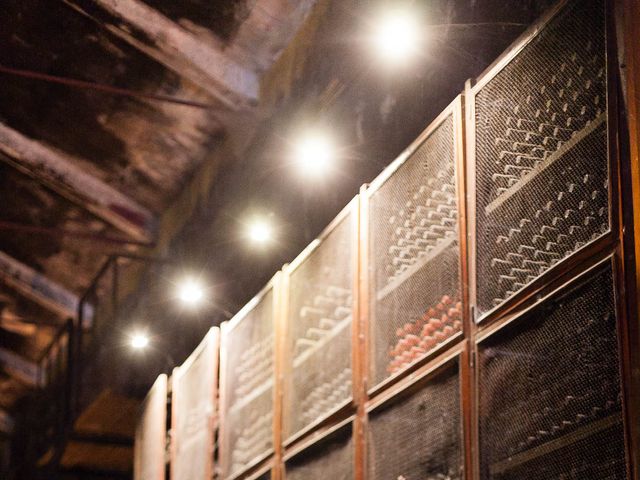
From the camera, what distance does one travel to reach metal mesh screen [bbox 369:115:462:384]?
490cm

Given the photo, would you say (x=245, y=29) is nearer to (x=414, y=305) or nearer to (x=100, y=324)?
(x=414, y=305)

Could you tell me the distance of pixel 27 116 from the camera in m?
10.3

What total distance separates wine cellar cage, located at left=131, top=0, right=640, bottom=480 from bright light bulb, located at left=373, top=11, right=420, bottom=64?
670 millimetres

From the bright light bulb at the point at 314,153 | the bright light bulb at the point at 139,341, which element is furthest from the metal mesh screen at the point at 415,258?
the bright light bulb at the point at 139,341

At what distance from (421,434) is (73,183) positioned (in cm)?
687

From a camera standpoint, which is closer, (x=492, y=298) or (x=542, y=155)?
(x=542, y=155)

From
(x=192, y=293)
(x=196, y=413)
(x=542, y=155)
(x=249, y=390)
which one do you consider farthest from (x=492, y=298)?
(x=192, y=293)

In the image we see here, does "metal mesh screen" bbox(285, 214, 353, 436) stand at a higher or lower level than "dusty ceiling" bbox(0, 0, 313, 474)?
lower

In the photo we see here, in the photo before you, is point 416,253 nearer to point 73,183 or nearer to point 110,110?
point 110,110

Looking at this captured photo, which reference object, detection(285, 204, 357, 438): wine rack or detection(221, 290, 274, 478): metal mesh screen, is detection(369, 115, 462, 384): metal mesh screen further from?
detection(221, 290, 274, 478): metal mesh screen

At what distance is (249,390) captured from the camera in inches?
278

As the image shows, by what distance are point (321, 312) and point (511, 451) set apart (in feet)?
7.13

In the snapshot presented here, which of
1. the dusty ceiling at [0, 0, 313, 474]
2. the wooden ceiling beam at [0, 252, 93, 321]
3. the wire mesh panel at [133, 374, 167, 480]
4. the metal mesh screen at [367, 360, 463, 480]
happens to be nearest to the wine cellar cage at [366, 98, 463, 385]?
the metal mesh screen at [367, 360, 463, 480]

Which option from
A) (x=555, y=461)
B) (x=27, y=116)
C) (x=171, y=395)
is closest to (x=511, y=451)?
(x=555, y=461)
